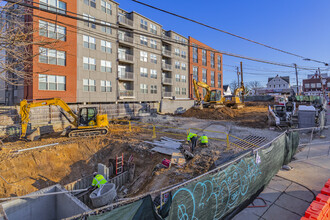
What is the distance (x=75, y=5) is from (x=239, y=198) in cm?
2704

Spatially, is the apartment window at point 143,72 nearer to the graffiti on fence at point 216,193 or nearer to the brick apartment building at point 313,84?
the graffiti on fence at point 216,193

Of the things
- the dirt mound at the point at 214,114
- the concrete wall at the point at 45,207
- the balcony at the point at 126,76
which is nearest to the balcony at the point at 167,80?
the balcony at the point at 126,76

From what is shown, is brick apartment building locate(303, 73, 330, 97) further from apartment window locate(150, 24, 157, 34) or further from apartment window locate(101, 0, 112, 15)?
apartment window locate(101, 0, 112, 15)

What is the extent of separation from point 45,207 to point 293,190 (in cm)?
1013

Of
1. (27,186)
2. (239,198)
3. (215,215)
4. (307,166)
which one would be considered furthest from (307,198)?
(27,186)

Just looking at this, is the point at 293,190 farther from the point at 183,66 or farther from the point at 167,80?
the point at 183,66

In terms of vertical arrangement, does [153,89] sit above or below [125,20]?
below

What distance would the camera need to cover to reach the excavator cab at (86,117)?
50.5 ft

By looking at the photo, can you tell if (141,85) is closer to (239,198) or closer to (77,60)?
(77,60)

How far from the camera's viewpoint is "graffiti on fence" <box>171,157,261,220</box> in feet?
12.1

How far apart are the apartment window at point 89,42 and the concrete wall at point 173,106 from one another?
13.5 meters

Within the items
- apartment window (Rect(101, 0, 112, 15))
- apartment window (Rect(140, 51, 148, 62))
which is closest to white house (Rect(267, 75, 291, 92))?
apartment window (Rect(140, 51, 148, 62))

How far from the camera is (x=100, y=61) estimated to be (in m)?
25.5

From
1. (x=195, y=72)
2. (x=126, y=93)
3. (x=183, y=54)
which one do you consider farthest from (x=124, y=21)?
(x=195, y=72)
